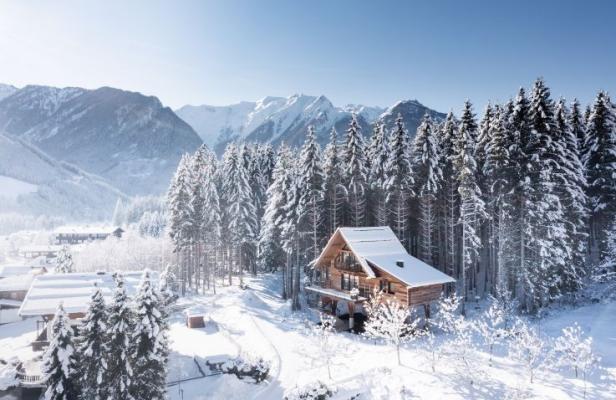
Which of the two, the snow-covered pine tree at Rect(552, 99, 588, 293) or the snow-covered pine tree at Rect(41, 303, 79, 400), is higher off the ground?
the snow-covered pine tree at Rect(552, 99, 588, 293)

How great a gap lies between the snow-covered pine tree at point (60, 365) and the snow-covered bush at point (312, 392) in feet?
37.5

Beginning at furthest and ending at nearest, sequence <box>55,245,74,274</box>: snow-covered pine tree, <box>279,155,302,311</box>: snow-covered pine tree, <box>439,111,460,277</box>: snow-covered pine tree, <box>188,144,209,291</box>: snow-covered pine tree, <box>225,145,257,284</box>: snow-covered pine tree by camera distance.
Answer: <box>55,245,74,274</box>: snow-covered pine tree
<box>188,144,209,291</box>: snow-covered pine tree
<box>225,145,257,284</box>: snow-covered pine tree
<box>279,155,302,311</box>: snow-covered pine tree
<box>439,111,460,277</box>: snow-covered pine tree

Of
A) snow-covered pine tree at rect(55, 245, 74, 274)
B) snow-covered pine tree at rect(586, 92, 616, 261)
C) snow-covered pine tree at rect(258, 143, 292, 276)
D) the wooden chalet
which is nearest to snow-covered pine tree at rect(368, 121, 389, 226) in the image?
the wooden chalet

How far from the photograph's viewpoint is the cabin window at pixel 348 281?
34375 mm

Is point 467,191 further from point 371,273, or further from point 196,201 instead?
point 196,201

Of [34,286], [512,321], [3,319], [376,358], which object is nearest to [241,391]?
[376,358]

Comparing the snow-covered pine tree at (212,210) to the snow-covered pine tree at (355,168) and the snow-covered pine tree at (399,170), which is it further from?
the snow-covered pine tree at (399,170)

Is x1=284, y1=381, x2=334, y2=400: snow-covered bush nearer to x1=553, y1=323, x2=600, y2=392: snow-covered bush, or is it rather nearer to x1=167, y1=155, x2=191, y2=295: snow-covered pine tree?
x1=553, y1=323, x2=600, y2=392: snow-covered bush

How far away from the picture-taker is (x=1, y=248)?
393 feet

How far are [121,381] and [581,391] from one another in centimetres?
2191

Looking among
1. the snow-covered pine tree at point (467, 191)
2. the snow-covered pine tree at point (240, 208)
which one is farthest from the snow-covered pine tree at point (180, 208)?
the snow-covered pine tree at point (467, 191)

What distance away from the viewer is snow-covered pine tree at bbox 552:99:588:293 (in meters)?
30.8

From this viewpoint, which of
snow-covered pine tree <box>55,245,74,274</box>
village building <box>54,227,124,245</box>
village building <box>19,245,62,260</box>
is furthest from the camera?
village building <box>54,227,124,245</box>

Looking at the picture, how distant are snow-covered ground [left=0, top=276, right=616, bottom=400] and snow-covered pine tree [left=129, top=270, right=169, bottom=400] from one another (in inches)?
176
